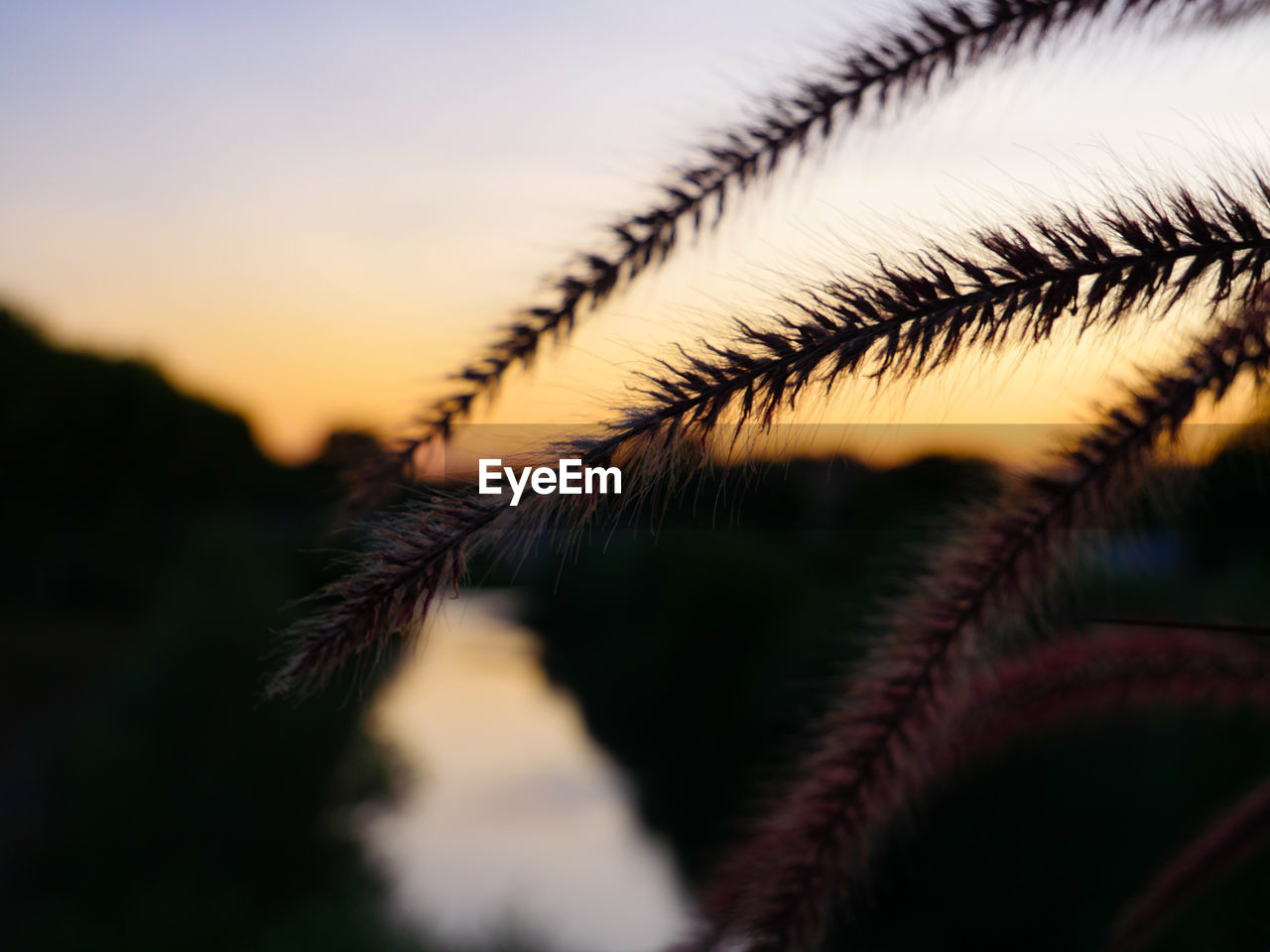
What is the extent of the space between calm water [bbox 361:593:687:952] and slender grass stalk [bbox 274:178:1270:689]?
452 centimetres

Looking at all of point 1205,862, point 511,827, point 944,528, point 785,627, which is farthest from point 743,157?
point 511,827

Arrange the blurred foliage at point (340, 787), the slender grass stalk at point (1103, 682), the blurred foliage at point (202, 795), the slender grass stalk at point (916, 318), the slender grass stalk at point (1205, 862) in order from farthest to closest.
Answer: the blurred foliage at point (202, 795)
the blurred foliage at point (340, 787)
the slender grass stalk at point (1103, 682)
the slender grass stalk at point (1205, 862)
the slender grass stalk at point (916, 318)

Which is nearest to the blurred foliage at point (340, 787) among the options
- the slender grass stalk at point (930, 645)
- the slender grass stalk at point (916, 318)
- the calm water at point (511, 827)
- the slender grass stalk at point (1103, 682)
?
the slender grass stalk at point (1103, 682)

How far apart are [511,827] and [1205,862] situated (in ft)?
33.5

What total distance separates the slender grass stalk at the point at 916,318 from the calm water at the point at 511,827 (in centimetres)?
452

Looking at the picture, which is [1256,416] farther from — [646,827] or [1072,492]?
[646,827]

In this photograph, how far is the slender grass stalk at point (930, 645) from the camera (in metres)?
0.64

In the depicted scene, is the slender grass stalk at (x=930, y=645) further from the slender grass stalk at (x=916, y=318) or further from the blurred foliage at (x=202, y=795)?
the blurred foliage at (x=202, y=795)

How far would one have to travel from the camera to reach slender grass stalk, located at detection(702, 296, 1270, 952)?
Result: 0.64m

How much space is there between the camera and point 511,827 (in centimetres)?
1055

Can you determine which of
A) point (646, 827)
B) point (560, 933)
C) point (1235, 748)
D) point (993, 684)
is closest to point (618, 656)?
point (646, 827)

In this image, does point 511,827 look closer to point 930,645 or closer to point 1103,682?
point 1103,682

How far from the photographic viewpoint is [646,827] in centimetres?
993

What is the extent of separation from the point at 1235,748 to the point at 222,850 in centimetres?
469
